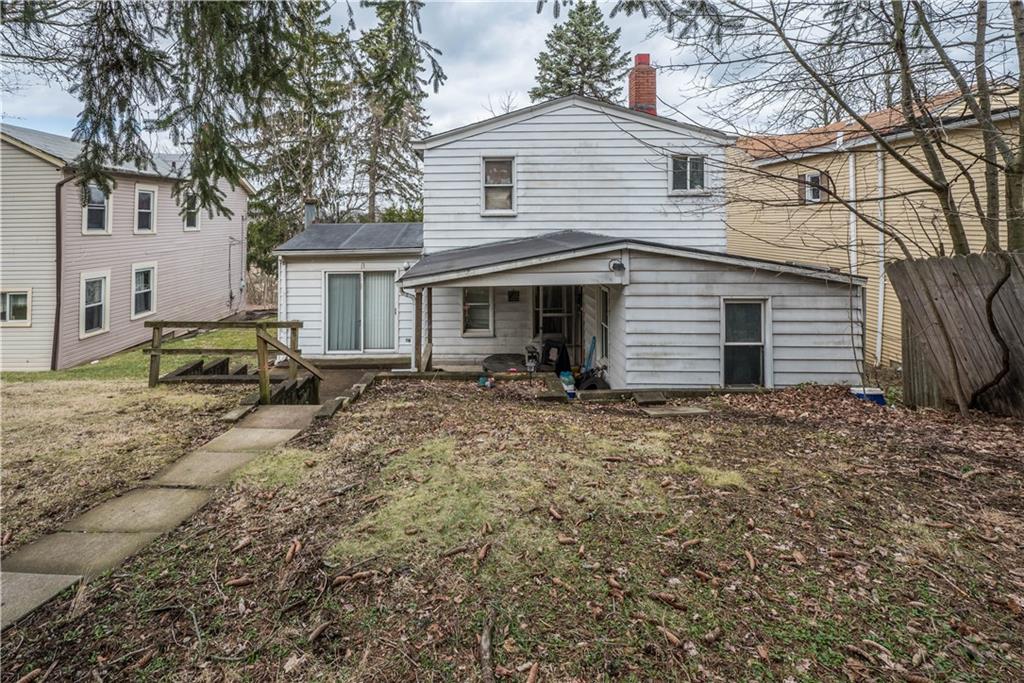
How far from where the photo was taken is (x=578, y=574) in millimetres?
2986

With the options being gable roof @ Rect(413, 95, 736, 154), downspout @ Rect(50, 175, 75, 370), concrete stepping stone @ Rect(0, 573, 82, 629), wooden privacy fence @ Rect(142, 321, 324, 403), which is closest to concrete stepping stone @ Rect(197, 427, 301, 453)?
wooden privacy fence @ Rect(142, 321, 324, 403)

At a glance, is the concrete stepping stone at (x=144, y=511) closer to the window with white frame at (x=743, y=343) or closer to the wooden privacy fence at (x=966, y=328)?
the wooden privacy fence at (x=966, y=328)

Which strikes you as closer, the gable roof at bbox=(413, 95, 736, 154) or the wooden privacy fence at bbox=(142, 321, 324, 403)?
the wooden privacy fence at bbox=(142, 321, 324, 403)

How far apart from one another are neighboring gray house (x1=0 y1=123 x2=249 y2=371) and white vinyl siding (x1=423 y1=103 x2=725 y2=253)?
21.8 feet

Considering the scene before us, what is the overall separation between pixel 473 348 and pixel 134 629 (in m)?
10.00

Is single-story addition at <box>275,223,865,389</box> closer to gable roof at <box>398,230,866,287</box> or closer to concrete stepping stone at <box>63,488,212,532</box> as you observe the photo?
gable roof at <box>398,230,866,287</box>

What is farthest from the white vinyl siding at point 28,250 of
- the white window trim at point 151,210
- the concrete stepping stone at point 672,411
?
the concrete stepping stone at point 672,411

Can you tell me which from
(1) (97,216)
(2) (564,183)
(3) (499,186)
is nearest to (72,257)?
(1) (97,216)

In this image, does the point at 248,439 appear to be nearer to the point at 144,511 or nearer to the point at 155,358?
the point at 144,511

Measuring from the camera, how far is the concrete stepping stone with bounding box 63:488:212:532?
361cm

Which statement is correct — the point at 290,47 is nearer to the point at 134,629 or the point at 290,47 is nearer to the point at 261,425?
the point at 261,425

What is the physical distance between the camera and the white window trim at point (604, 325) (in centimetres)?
1002

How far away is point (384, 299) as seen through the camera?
12945 mm

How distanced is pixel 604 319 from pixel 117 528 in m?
8.44
